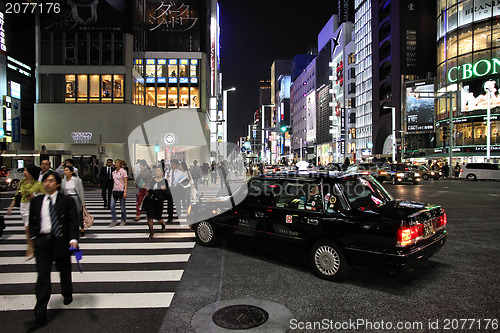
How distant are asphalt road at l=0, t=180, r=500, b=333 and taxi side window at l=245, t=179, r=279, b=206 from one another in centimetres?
107

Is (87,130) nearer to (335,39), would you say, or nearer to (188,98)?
(188,98)

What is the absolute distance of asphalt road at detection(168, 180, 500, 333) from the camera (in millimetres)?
3734

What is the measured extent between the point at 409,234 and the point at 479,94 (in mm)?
54487

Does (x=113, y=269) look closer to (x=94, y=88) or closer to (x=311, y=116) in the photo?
(x=94, y=88)

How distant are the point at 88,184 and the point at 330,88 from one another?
79778 mm

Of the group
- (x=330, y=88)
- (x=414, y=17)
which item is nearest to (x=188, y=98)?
(x=414, y=17)

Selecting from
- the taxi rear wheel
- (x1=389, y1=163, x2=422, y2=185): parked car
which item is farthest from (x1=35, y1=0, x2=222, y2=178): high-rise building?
the taxi rear wheel

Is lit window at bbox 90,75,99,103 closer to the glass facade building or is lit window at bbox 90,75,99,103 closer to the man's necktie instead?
the man's necktie

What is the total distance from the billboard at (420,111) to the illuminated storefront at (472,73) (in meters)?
6.47

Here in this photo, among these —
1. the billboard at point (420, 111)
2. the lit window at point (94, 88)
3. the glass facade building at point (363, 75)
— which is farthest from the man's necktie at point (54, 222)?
the glass facade building at point (363, 75)

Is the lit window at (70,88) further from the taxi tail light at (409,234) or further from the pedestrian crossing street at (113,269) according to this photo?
the taxi tail light at (409,234)

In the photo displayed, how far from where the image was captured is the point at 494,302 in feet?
13.7

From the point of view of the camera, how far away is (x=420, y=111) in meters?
61.0

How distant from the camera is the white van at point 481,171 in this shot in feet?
97.3
